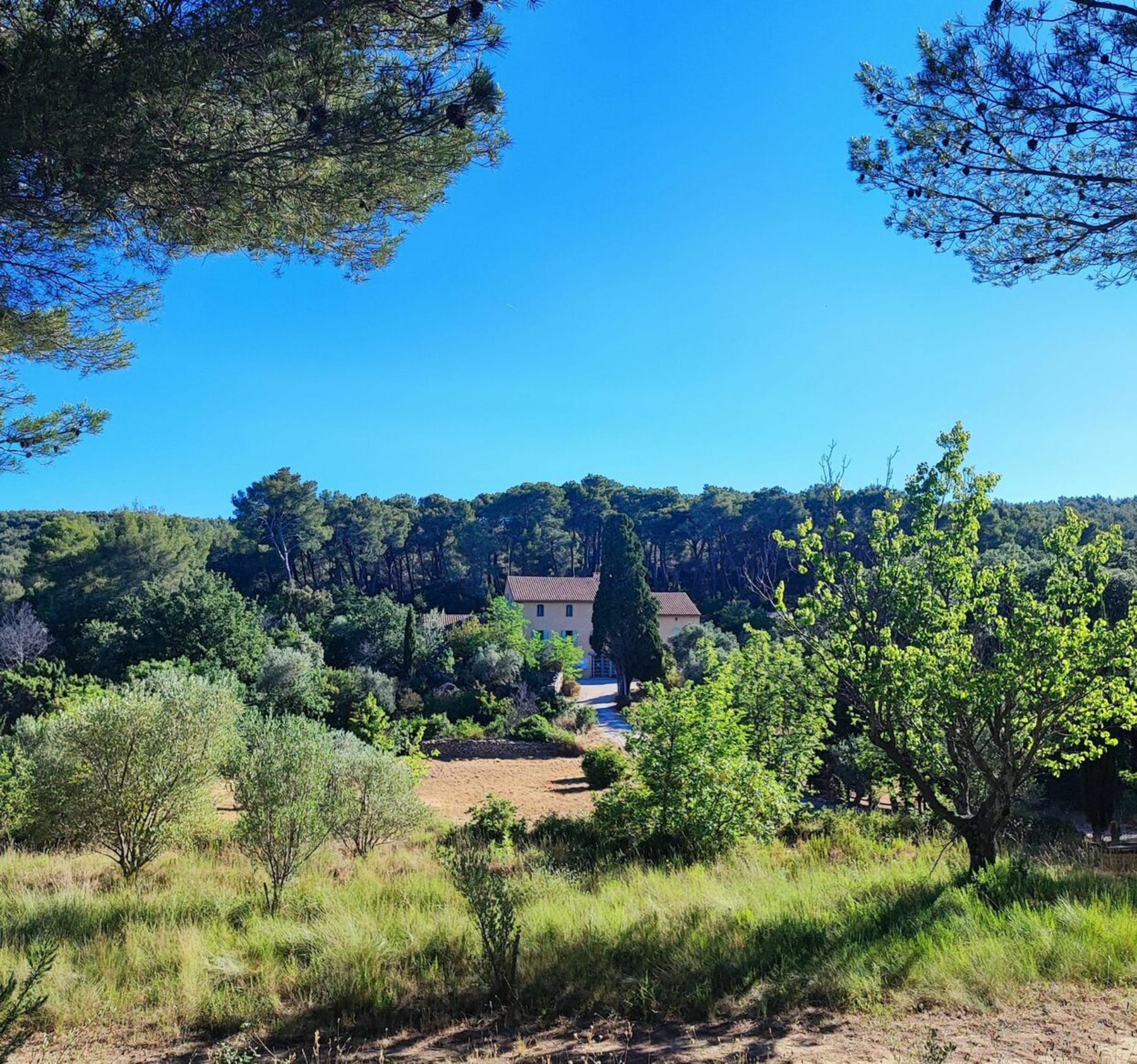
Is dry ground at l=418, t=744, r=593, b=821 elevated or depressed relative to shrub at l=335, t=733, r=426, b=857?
depressed

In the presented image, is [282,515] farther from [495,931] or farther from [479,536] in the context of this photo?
[495,931]

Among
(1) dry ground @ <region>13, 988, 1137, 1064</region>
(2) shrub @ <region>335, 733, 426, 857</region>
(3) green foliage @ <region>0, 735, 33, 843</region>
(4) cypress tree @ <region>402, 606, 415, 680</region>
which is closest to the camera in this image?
(1) dry ground @ <region>13, 988, 1137, 1064</region>

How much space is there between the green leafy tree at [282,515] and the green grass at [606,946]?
1748 inches

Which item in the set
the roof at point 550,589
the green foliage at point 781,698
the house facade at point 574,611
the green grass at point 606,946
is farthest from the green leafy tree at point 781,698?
the roof at point 550,589

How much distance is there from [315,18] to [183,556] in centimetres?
4061

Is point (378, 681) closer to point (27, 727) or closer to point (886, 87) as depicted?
point (27, 727)

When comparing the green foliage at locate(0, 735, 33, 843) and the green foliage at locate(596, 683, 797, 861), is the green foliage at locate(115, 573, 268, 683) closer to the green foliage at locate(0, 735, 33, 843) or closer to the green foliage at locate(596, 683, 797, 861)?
the green foliage at locate(0, 735, 33, 843)

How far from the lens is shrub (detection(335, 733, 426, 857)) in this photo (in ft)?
31.9

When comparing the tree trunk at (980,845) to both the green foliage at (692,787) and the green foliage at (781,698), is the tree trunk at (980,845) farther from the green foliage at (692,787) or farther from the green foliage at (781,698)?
the green foliage at (692,787)

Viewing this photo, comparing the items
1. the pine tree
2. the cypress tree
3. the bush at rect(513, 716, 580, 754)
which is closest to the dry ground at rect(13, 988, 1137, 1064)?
the bush at rect(513, 716, 580, 754)

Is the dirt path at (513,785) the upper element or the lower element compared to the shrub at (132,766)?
lower

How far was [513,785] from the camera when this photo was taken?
1842 cm

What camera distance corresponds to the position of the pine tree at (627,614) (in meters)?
31.3

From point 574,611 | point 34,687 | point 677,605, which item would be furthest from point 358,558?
point 34,687
